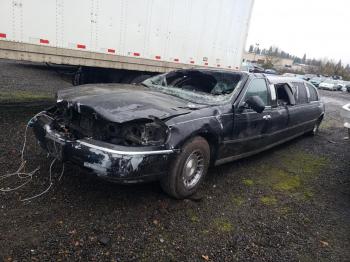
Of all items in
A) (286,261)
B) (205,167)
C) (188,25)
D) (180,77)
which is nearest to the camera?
(286,261)

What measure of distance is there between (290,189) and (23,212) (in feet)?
11.7

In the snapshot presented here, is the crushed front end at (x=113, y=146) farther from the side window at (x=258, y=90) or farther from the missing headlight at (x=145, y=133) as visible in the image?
the side window at (x=258, y=90)

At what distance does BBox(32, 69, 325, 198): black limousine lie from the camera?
3.11 metres

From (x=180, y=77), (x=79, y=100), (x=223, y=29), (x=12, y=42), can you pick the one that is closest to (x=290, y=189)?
(x=180, y=77)

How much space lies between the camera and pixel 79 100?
11.4 ft

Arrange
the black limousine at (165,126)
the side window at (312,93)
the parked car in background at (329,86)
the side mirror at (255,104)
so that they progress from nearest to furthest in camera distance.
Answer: the black limousine at (165,126) < the side mirror at (255,104) < the side window at (312,93) < the parked car in background at (329,86)

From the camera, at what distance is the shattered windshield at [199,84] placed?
4449 mm

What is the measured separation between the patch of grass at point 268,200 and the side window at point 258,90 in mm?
1426

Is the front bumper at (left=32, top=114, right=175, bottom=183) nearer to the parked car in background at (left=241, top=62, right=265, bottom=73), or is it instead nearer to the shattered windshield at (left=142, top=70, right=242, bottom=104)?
the shattered windshield at (left=142, top=70, right=242, bottom=104)

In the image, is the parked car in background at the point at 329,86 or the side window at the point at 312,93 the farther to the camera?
the parked car in background at the point at 329,86

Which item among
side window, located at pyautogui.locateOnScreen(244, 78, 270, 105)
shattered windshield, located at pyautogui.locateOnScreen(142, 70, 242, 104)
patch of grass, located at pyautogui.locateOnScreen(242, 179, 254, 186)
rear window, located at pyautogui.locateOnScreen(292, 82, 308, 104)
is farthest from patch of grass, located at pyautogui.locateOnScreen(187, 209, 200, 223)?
rear window, located at pyautogui.locateOnScreen(292, 82, 308, 104)

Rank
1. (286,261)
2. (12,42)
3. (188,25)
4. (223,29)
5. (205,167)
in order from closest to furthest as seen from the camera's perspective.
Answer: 1. (286,261)
2. (205,167)
3. (12,42)
4. (188,25)
5. (223,29)

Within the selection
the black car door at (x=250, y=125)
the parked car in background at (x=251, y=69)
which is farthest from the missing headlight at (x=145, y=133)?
the parked car in background at (x=251, y=69)

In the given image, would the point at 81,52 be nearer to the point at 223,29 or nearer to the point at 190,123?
the point at 190,123
